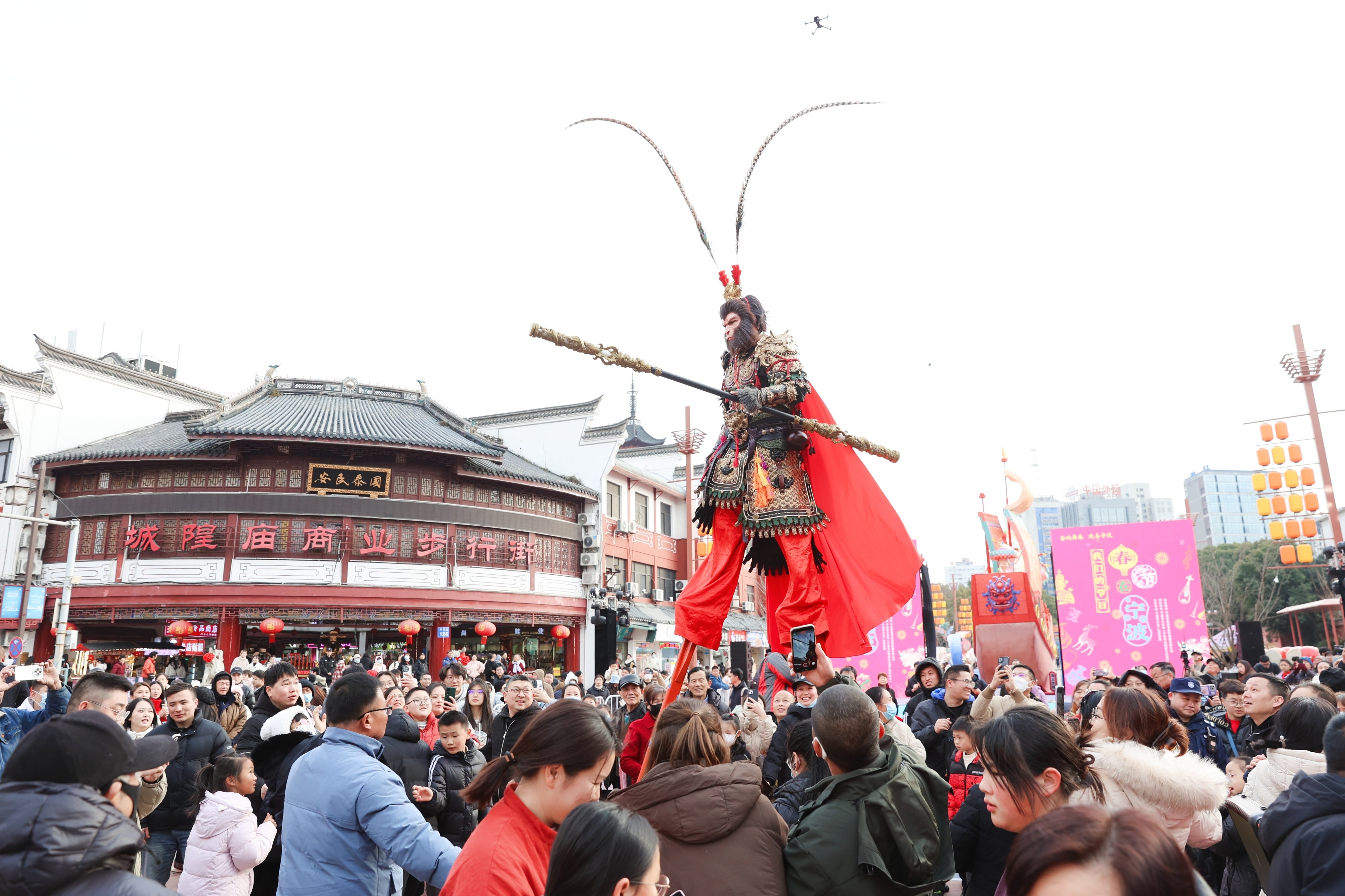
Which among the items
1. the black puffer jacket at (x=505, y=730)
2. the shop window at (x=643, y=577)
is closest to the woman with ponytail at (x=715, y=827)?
the black puffer jacket at (x=505, y=730)

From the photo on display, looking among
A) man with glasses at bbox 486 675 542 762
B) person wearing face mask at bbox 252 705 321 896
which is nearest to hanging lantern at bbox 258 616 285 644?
man with glasses at bbox 486 675 542 762

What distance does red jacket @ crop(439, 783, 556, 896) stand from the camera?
2.13 meters

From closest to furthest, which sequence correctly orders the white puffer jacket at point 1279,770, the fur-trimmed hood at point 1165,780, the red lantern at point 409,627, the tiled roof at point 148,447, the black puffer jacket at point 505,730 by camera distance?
the fur-trimmed hood at point 1165,780
the white puffer jacket at point 1279,770
the black puffer jacket at point 505,730
the red lantern at point 409,627
the tiled roof at point 148,447

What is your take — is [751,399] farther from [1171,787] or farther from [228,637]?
[228,637]

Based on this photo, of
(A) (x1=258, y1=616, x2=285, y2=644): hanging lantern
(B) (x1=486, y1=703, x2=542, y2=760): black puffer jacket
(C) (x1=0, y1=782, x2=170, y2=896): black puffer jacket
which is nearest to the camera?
(C) (x1=0, y1=782, x2=170, y2=896): black puffer jacket

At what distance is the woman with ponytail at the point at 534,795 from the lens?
2158 mm

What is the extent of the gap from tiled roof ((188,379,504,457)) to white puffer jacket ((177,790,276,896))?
21.3m

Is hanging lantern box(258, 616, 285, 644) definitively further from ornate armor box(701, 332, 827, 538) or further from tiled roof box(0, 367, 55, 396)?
ornate armor box(701, 332, 827, 538)

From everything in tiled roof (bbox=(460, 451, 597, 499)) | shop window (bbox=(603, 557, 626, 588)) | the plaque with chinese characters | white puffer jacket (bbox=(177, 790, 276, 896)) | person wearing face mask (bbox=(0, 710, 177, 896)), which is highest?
tiled roof (bbox=(460, 451, 597, 499))

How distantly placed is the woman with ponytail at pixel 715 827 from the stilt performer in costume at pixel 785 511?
287cm

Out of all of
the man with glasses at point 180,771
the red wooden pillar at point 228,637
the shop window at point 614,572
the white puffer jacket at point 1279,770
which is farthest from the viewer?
the shop window at point 614,572

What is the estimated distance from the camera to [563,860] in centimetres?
185

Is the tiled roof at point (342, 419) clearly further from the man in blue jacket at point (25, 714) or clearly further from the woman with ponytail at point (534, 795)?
the woman with ponytail at point (534, 795)

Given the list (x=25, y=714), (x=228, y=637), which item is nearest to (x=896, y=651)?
(x=25, y=714)
